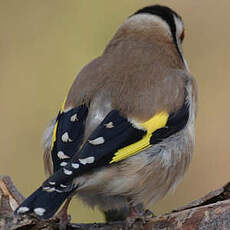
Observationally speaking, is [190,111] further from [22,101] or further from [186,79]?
[22,101]

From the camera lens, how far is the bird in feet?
14.2

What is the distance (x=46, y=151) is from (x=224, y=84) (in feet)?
7.19

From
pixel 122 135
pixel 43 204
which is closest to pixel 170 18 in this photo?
pixel 122 135

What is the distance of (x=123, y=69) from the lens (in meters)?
5.05

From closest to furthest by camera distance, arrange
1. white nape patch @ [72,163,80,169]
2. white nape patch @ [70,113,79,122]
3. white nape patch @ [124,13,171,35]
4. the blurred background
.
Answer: white nape patch @ [72,163,80,169]
white nape patch @ [70,113,79,122]
white nape patch @ [124,13,171,35]
the blurred background

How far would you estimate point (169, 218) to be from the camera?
13.9 ft

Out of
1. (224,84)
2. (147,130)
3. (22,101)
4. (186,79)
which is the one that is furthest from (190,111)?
(22,101)

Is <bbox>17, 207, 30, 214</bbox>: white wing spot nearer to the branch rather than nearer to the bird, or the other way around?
the bird

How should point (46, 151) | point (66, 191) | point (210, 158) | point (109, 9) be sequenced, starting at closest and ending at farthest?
point (66, 191), point (46, 151), point (210, 158), point (109, 9)

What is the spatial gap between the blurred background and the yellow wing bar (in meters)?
1.65

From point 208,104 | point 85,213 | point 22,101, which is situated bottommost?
point 85,213

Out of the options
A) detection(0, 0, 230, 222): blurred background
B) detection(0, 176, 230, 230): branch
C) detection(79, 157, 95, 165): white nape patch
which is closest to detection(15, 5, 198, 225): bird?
detection(79, 157, 95, 165): white nape patch

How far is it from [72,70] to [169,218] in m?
3.12

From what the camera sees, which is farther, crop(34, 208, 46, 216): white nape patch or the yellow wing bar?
the yellow wing bar
